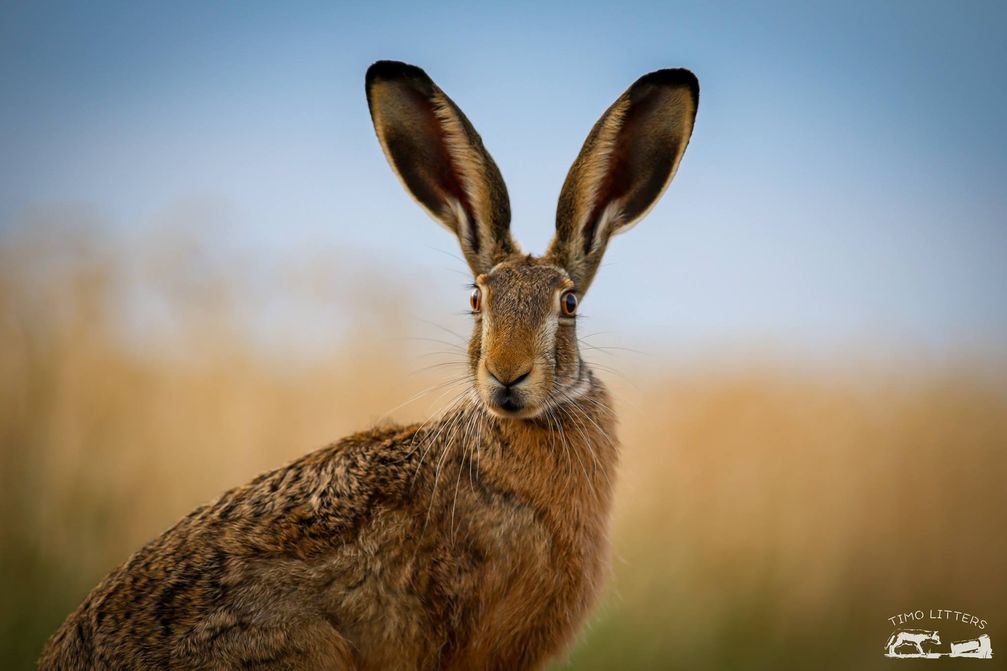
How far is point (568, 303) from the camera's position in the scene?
3.98 meters

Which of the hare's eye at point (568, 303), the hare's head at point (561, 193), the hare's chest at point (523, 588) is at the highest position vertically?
the hare's head at point (561, 193)

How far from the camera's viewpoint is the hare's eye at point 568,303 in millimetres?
3961

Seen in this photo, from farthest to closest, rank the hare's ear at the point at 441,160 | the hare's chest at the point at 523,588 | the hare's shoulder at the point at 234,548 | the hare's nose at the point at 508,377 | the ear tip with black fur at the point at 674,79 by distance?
the hare's ear at the point at 441,160, the ear tip with black fur at the point at 674,79, the hare's chest at the point at 523,588, the hare's nose at the point at 508,377, the hare's shoulder at the point at 234,548

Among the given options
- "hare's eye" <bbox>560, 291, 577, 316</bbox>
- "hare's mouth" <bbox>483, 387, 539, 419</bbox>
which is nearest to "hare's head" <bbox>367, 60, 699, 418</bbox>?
"hare's eye" <bbox>560, 291, 577, 316</bbox>

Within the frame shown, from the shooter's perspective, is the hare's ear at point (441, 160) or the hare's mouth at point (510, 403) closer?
the hare's mouth at point (510, 403)

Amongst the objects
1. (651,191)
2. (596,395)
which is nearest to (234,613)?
(596,395)

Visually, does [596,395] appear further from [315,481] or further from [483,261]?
[315,481]

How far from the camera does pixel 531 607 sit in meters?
3.88

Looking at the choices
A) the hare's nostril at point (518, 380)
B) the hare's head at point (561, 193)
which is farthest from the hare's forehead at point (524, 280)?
the hare's nostril at point (518, 380)

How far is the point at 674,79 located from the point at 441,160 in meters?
1.01

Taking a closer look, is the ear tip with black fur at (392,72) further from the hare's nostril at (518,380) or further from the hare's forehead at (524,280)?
the hare's nostril at (518,380)

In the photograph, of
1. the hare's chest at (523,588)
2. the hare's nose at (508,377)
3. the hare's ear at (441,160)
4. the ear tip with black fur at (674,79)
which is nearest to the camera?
the hare's nose at (508,377)

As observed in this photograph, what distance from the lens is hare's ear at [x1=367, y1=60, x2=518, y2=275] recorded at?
416 centimetres

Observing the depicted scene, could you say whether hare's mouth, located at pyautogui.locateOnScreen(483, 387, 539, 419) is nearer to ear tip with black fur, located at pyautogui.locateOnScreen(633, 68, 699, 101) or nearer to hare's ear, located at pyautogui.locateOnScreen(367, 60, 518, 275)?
hare's ear, located at pyautogui.locateOnScreen(367, 60, 518, 275)
